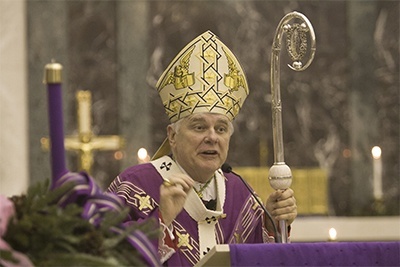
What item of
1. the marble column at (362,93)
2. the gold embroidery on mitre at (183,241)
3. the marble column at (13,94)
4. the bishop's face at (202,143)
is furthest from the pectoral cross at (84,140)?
the gold embroidery on mitre at (183,241)

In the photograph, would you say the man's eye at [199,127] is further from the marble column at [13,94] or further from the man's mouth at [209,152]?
the marble column at [13,94]

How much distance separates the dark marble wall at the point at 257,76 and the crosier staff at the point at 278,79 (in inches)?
234

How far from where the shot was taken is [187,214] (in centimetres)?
476

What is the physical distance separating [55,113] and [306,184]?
8.71m

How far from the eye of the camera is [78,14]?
10453 millimetres

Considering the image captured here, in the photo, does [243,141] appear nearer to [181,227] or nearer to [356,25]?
[356,25]

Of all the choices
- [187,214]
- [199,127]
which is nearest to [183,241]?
[187,214]

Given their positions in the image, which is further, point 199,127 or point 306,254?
point 199,127

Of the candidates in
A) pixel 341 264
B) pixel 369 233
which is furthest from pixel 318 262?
pixel 369 233

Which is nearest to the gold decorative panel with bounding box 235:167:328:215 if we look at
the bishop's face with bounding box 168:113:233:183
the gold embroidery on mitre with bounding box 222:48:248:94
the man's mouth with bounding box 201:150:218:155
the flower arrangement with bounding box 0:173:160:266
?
the gold embroidery on mitre with bounding box 222:48:248:94

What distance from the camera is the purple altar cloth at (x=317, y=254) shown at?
3039mm

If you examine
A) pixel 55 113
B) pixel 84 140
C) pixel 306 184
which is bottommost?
pixel 306 184

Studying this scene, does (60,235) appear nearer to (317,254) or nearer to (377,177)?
(317,254)

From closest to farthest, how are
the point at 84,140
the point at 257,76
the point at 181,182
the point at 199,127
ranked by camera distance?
the point at 181,182 < the point at 199,127 < the point at 84,140 < the point at 257,76
